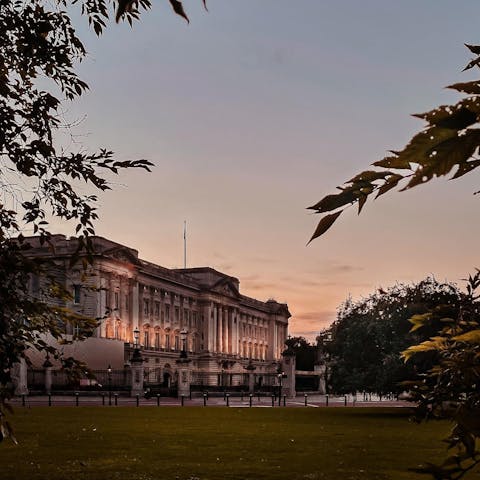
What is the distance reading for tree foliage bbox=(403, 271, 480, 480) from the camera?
1.70 m

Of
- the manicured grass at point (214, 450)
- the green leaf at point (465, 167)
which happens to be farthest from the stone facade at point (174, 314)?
the green leaf at point (465, 167)

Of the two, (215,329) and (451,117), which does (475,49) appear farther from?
(215,329)

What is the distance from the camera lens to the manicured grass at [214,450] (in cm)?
1641

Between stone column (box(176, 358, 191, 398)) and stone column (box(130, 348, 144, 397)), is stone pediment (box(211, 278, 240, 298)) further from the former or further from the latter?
stone column (box(130, 348, 144, 397))

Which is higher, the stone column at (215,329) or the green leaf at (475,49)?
the stone column at (215,329)

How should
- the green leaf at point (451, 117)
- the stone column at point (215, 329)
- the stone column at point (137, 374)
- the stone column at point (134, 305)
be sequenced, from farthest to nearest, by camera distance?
the stone column at point (215, 329) → the stone column at point (134, 305) → the stone column at point (137, 374) → the green leaf at point (451, 117)

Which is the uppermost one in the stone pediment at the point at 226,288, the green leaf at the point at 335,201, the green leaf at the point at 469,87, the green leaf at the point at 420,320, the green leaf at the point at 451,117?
the stone pediment at the point at 226,288

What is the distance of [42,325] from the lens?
7730mm

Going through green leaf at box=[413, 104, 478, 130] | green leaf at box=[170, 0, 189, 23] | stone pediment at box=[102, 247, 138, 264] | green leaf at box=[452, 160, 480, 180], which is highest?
stone pediment at box=[102, 247, 138, 264]

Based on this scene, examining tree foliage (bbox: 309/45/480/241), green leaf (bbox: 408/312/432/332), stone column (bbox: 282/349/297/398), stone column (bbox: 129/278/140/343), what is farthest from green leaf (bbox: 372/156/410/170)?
stone column (bbox: 129/278/140/343)

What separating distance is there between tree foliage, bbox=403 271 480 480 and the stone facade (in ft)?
246

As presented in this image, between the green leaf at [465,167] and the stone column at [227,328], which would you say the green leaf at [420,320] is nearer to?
the green leaf at [465,167]

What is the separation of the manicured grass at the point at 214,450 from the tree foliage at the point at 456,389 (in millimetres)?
9194

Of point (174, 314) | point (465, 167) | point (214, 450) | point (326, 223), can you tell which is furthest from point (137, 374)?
point (465, 167)
